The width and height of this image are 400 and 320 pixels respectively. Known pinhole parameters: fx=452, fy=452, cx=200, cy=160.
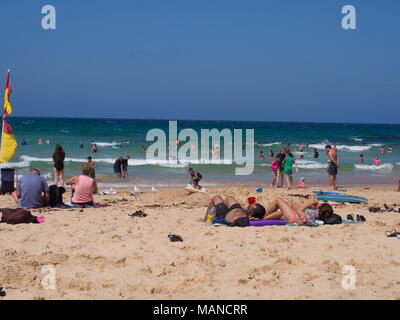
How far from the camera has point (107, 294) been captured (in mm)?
4645

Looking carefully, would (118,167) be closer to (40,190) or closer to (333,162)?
(333,162)

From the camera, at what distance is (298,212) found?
7703 millimetres

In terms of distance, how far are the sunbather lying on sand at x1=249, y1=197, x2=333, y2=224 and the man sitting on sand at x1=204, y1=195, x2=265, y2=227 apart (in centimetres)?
9

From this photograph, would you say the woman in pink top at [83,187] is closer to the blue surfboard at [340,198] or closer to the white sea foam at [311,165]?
the blue surfboard at [340,198]

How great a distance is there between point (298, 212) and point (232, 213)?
44.2 inches

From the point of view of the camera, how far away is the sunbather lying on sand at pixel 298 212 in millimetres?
7654

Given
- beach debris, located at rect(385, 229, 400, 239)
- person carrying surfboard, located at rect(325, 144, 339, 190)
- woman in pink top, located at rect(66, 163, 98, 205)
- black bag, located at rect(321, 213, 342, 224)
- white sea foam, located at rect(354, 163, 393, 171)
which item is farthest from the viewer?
white sea foam, located at rect(354, 163, 393, 171)

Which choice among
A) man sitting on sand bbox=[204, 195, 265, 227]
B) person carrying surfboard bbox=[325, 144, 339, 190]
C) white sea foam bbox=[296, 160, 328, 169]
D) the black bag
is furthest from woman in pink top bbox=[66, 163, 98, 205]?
white sea foam bbox=[296, 160, 328, 169]

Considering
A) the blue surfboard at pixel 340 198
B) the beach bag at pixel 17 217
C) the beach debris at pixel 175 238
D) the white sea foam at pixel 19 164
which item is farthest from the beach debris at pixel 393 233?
the white sea foam at pixel 19 164

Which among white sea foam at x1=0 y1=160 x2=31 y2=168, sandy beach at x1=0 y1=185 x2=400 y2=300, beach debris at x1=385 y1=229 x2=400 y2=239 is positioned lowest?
white sea foam at x1=0 y1=160 x2=31 y2=168

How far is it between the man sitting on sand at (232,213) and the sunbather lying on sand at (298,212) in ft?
0.30

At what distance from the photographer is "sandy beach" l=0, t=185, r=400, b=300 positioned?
4719 millimetres

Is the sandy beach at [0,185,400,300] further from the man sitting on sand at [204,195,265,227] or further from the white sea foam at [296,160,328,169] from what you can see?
the white sea foam at [296,160,328,169]
